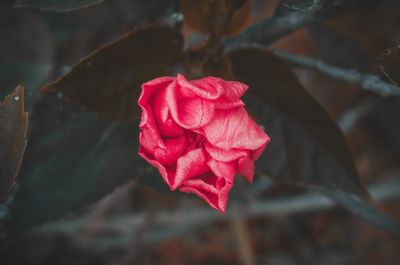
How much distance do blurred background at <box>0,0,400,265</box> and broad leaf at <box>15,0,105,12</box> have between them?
0.30 metres

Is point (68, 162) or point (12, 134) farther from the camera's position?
point (68, 162)

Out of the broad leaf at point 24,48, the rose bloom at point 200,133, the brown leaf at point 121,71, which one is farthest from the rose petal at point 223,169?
the broad leaf at point 24,48

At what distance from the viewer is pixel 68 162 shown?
76 cm

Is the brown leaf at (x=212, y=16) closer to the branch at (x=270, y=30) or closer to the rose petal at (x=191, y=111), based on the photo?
the branch at (x=270, y=30)

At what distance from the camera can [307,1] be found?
0.58 m

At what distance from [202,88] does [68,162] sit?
0.99ft

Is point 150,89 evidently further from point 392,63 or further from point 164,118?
point 392,63

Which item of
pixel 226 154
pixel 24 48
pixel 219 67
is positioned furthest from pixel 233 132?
pixel 24 48

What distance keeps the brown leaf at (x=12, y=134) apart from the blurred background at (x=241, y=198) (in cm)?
34

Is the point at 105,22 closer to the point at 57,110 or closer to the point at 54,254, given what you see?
the point at 57,110

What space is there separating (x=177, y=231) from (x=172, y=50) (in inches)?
27.6

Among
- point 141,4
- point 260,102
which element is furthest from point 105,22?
point 260,102

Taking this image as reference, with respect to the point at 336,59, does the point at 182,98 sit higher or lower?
higher

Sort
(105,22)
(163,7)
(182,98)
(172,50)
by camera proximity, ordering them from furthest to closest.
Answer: (105,22) < (163,7) < (172,50) < (182,98)
